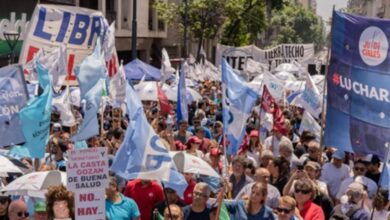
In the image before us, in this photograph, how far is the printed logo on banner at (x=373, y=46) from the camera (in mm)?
7770

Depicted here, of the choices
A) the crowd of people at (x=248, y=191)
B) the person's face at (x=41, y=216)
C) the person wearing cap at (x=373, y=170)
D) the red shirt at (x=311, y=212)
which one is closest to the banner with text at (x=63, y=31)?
the crowd of people at (x=248, y=191)

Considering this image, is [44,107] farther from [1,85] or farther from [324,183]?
[324,183]

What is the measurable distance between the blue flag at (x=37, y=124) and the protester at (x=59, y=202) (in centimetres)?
232

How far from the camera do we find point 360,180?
27.0ft

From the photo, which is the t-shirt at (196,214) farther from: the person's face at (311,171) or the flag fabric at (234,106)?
the flag fabric at (234,106)

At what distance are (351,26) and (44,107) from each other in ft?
11.1

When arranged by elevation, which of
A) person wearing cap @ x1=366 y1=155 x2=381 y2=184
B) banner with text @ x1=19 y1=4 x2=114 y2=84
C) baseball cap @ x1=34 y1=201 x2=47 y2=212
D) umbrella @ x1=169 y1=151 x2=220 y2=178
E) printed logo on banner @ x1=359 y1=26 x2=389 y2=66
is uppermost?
printed logo on banner @ x1=359 y1=26 x2=389 y2=66

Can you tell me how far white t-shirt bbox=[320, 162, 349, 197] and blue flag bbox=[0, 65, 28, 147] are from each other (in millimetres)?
3308

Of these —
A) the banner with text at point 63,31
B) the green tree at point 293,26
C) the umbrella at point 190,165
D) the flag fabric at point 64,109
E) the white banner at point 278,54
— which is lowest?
the green tree at point 293,26

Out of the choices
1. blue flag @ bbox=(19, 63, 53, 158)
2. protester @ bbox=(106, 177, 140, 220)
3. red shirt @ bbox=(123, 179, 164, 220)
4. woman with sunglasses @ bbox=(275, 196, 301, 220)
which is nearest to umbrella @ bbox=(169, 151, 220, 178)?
red shirt @ bbox=(123, 179, 164, 220)

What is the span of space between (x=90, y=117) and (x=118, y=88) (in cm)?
523

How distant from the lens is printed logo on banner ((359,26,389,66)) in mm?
7770

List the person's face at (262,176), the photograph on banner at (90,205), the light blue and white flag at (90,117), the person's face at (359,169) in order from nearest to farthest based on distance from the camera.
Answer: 1. the photograph on banner at (90,205)
2. the person's face at (262,176)
3. the person's face at (359,169)
4. the light blue and white flag at (90,117)

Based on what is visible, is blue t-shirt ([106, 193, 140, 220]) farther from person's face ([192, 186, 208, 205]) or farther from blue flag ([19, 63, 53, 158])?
blue flag ([19, 63, 53, 158])
